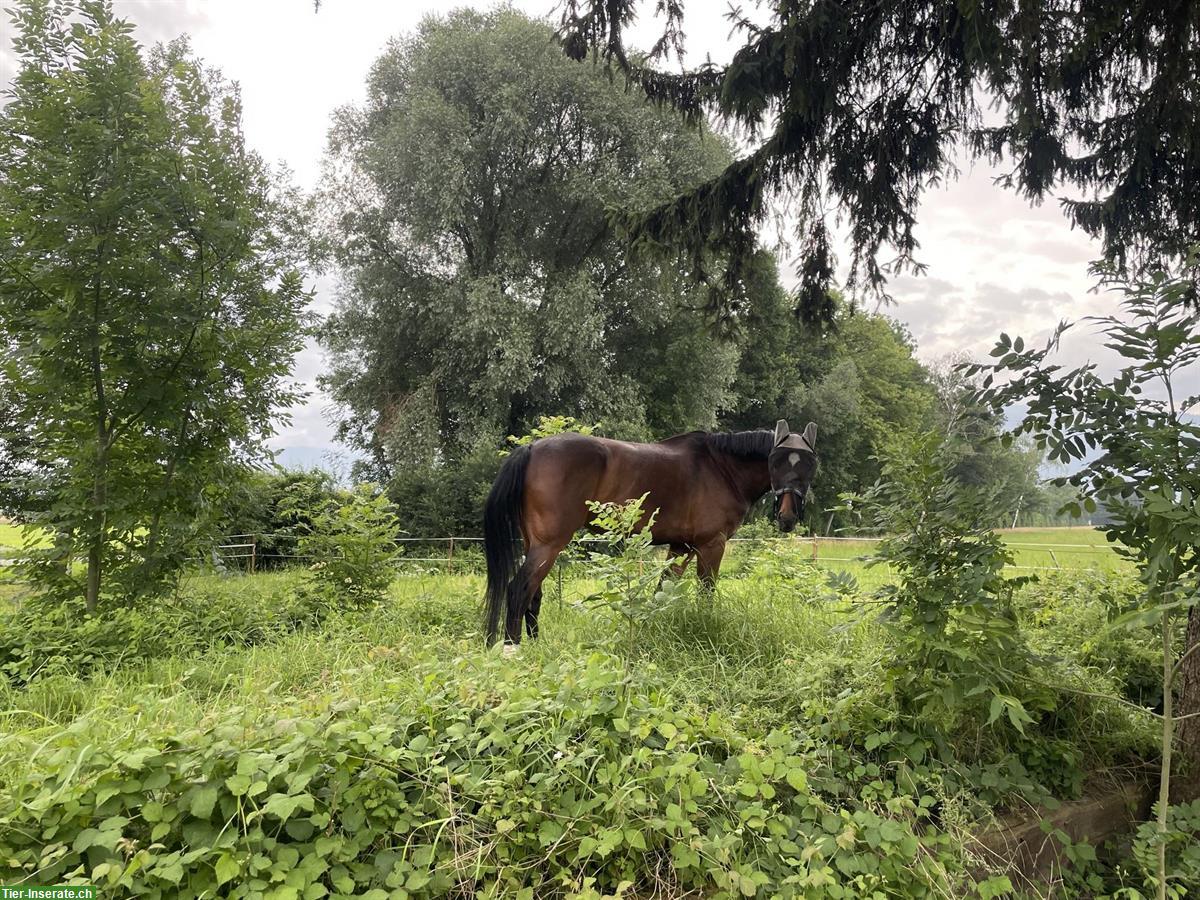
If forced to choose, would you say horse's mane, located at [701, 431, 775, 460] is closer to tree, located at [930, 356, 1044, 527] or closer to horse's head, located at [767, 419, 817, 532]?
horse's head, located at [767, 419, 817, 532]

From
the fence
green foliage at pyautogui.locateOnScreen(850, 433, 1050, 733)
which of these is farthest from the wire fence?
green foliage at pyautogui.locateOnScreen(850, 433, 1050, 733)

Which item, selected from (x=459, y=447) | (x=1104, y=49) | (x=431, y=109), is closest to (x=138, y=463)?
(x=1104, y=49)

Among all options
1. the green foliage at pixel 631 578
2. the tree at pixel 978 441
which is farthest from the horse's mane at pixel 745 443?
the tree at pixel 978 441

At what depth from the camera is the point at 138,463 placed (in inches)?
205

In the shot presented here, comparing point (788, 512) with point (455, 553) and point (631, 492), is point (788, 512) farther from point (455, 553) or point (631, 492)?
point (455, 553)

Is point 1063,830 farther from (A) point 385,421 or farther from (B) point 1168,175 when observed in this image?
(A) point 385,421

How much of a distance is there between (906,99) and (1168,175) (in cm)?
173

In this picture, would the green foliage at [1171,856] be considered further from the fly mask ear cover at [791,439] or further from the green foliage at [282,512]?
the green foliage at [282,512]

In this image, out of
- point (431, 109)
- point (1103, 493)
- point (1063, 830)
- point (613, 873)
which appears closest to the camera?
point (613, 873)

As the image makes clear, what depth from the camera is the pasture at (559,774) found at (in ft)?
5.73

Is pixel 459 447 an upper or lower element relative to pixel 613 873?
upper

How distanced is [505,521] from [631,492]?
104 centimetres

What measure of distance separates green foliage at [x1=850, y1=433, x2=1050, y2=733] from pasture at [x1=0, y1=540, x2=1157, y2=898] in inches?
4.7

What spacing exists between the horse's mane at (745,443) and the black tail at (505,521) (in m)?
1.74
